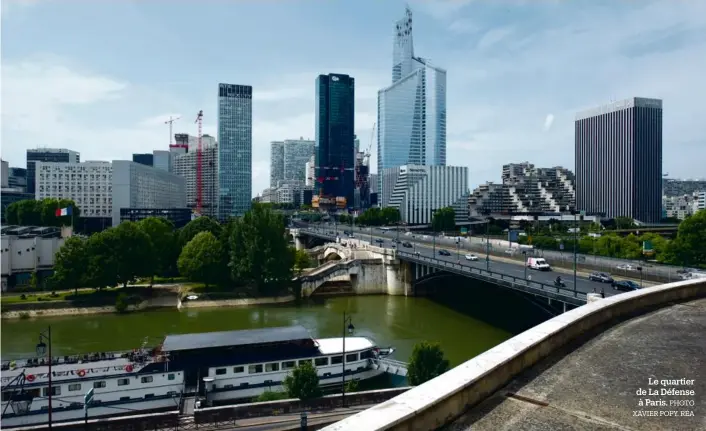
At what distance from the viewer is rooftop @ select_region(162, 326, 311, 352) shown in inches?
1133

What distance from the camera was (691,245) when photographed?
2304 inches

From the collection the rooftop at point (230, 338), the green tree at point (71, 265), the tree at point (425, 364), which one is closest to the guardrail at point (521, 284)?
the tree at point (425, 364)

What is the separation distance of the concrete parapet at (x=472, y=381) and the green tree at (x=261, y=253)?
46.0 meters

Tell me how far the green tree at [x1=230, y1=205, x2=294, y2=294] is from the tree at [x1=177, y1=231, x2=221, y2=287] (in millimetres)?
1836

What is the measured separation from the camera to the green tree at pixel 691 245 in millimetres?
58125

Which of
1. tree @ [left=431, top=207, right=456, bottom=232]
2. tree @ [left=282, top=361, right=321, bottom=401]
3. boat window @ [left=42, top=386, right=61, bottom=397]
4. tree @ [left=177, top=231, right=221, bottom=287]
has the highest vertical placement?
tree @ [left=431, top=207, right=456, bottom=232]

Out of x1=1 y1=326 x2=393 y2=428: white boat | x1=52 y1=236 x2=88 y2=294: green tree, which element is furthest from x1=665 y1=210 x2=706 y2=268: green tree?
x1=52 y1=236 x2=88 y2=294: green tree

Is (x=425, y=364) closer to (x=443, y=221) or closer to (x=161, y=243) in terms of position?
(x=161, y=243)

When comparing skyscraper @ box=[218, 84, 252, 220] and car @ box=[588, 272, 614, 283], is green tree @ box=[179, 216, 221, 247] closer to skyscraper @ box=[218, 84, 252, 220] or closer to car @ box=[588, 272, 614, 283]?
car @ box=[588, 272, 614, 283]

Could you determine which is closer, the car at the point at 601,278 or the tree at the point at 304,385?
the tree at the point at 304,385

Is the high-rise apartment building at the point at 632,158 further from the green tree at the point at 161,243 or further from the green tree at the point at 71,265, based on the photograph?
the green tree at the point at 71,265

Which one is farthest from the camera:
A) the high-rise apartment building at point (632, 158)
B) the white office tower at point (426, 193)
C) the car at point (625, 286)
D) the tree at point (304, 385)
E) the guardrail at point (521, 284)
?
the white office tower at point (426, 193)

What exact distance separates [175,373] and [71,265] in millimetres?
29631

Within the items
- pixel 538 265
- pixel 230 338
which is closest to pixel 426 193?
pixel 538 265
